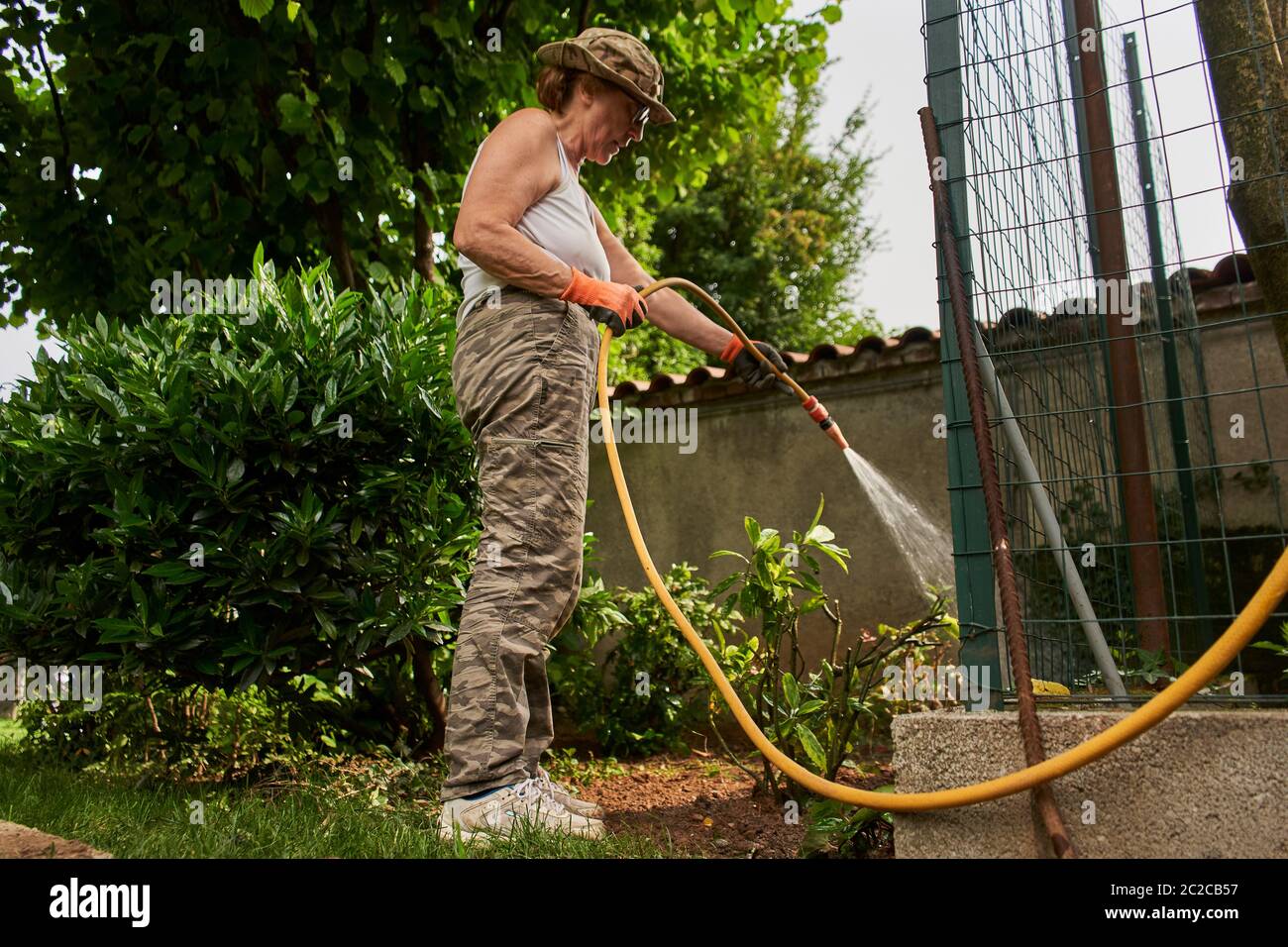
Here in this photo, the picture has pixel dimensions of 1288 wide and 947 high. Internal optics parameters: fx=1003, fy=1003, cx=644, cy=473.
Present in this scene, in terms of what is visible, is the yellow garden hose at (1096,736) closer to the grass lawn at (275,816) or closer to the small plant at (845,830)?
the small plant at (845,830)

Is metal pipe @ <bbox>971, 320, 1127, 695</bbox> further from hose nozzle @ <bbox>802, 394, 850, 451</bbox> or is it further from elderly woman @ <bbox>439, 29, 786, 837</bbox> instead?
elderly woman @ <bbox>439, 29, 786, 837</bbox>

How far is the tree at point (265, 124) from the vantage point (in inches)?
214

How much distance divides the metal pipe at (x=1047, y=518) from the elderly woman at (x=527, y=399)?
0.92 meters

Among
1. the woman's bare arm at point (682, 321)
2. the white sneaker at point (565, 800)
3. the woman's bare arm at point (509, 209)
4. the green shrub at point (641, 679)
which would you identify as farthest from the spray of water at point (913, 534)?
the woman's bare arm at point (509, 209)

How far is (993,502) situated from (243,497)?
2.36 metres

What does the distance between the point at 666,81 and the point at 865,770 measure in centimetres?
495

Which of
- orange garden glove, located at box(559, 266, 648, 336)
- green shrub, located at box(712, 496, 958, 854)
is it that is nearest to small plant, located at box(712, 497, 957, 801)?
green shrub, located at box(712, 496, 958, 854)

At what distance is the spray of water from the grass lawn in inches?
108

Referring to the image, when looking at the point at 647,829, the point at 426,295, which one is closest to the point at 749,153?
the point at 426,295

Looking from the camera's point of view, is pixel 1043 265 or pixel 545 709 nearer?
pixel 545 709

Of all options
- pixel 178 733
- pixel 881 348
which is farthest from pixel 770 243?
pixel 178 733

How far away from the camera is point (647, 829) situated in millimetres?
2885
